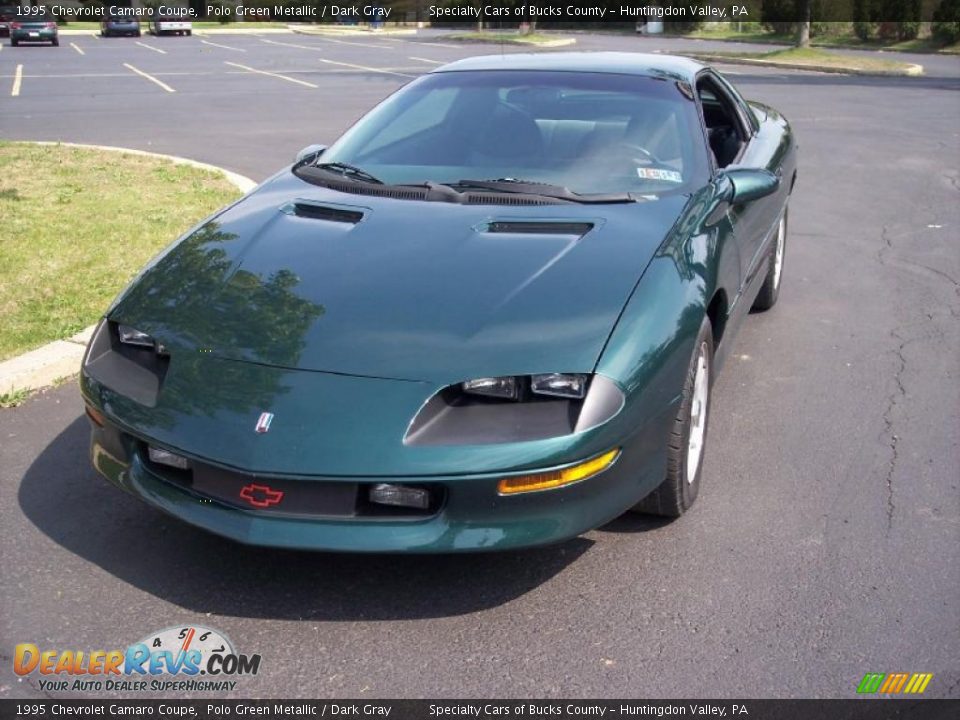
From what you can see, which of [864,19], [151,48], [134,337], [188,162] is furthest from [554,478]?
[864,19]

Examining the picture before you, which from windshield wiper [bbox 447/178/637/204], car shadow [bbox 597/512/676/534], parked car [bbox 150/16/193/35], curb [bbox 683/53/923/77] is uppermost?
parked car [bbox 150/16/193/35]

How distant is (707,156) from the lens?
450 centimetres

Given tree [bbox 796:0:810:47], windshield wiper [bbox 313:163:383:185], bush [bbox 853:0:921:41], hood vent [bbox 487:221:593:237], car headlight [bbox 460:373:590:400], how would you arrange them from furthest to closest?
bush [bbox 853:0:921:41], tree [bbox 796:0:810:47], windshield wiper [bbox 313:163:383:185], hood vent [bbox 487:221:593:237], car headlight [bbox 460:373:590:400]

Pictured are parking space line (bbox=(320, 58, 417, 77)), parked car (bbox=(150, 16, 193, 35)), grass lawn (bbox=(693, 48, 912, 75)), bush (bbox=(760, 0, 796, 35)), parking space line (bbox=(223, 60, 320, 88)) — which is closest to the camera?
parking space line (bbox=(223, 60, 320, 88))

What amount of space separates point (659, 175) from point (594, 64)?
99 cm

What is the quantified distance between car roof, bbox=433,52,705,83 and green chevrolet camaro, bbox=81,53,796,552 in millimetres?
460

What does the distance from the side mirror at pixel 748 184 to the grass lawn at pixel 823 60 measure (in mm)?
21769

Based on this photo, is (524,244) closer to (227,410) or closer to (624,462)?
(624,462)

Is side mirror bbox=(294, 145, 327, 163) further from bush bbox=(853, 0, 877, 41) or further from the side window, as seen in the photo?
bush bbox=(853, 0, 877, 41)

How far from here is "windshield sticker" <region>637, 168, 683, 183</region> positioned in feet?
14.1

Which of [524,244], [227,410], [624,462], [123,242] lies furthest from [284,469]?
[123,242]

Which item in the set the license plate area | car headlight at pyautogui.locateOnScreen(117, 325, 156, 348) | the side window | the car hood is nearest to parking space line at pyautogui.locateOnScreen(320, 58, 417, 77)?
the side window

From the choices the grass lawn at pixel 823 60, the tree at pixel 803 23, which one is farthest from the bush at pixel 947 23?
the grass lawn at pixel 823 60

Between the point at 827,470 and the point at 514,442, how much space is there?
1808 millimetres
